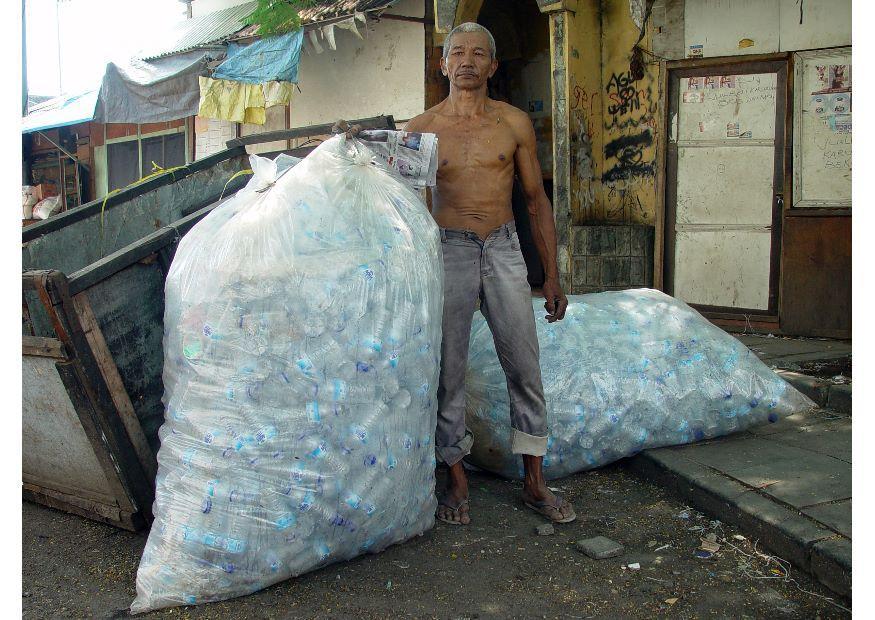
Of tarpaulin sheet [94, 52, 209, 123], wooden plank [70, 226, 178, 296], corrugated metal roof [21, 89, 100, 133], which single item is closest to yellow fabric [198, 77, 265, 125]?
tarpaulin sheet [94, 52, 209, 123]

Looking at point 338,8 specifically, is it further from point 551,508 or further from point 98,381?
point 551,508

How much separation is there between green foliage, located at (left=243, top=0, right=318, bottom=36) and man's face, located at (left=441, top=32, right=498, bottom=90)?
6.24 m

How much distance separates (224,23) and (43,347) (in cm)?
975

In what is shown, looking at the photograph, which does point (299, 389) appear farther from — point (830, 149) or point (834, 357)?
point (830, 149)

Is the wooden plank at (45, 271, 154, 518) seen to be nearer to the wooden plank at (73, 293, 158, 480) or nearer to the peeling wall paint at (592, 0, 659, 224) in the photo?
the wooden plank at (73, 293, 158, 480)

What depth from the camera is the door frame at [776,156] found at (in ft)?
20.2

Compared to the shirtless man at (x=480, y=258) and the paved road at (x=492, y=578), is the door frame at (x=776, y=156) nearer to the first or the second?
the paved road at (x=492, y=578)

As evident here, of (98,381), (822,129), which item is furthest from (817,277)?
(98,381)

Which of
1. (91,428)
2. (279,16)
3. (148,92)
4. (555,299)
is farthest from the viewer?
(148,92)

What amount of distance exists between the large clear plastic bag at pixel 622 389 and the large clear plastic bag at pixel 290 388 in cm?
87

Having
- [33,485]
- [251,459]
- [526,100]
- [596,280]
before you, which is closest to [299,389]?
[251,459]

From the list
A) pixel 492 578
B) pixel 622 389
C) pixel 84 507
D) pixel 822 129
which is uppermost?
pixel 822 129

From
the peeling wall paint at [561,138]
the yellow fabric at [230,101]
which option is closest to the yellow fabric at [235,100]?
the yellow fabric at [230,101]

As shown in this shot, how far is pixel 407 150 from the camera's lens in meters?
3.07
